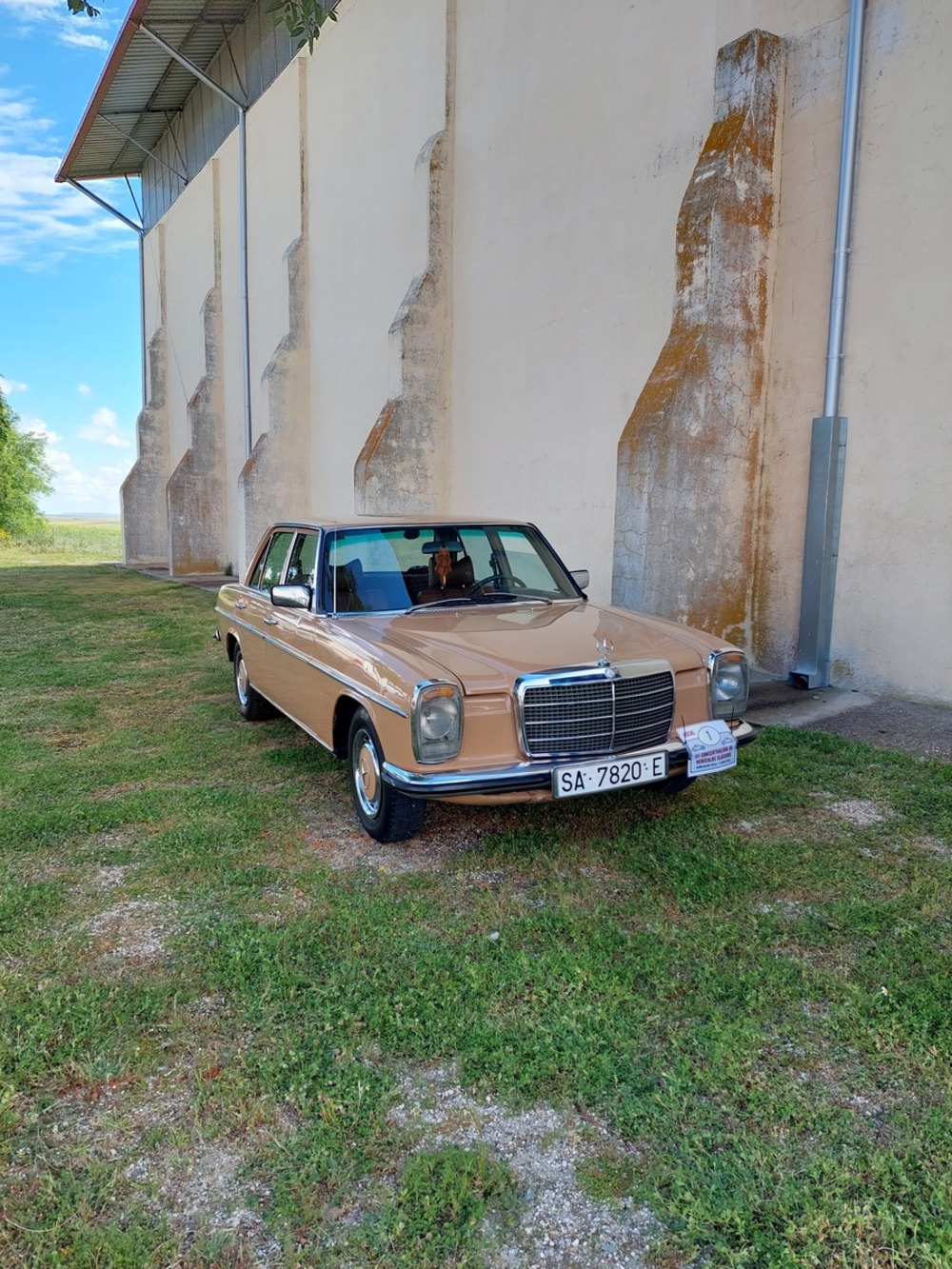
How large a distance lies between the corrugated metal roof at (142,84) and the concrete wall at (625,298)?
3699 mm

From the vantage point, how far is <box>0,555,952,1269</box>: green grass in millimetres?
1881

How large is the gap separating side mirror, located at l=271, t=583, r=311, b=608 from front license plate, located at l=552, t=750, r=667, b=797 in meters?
1.85

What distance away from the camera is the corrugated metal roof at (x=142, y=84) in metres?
17.7

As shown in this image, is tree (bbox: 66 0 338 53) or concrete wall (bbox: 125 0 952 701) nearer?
tree (bbox: 66 0 338 53)

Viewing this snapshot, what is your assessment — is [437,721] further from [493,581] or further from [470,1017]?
[493,581]

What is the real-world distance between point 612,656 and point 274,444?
14500 mm

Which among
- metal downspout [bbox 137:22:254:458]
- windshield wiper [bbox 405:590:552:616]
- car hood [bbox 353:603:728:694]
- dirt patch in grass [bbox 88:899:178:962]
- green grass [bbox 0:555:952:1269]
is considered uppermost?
metal downspout [bbox 137:22:254:458]

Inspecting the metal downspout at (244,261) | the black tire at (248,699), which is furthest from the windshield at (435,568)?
the metal downspout at (244,261)

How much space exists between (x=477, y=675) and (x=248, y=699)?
3352 millimetres

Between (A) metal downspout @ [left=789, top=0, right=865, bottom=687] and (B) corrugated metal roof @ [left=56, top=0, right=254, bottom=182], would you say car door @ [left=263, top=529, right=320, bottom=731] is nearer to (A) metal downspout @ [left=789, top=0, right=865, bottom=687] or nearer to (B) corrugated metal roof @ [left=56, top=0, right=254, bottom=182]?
(A) metal downspout @ [left=789, top=0, right=865, bottom=687]

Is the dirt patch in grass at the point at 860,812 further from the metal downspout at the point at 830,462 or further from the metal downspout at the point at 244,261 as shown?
the metal downspout at the point at 244,261

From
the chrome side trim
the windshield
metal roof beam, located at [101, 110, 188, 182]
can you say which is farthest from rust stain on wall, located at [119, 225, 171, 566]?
the windshield

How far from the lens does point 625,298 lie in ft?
29.5

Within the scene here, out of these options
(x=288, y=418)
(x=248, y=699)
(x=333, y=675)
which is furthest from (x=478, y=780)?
(x=288, y=418)
